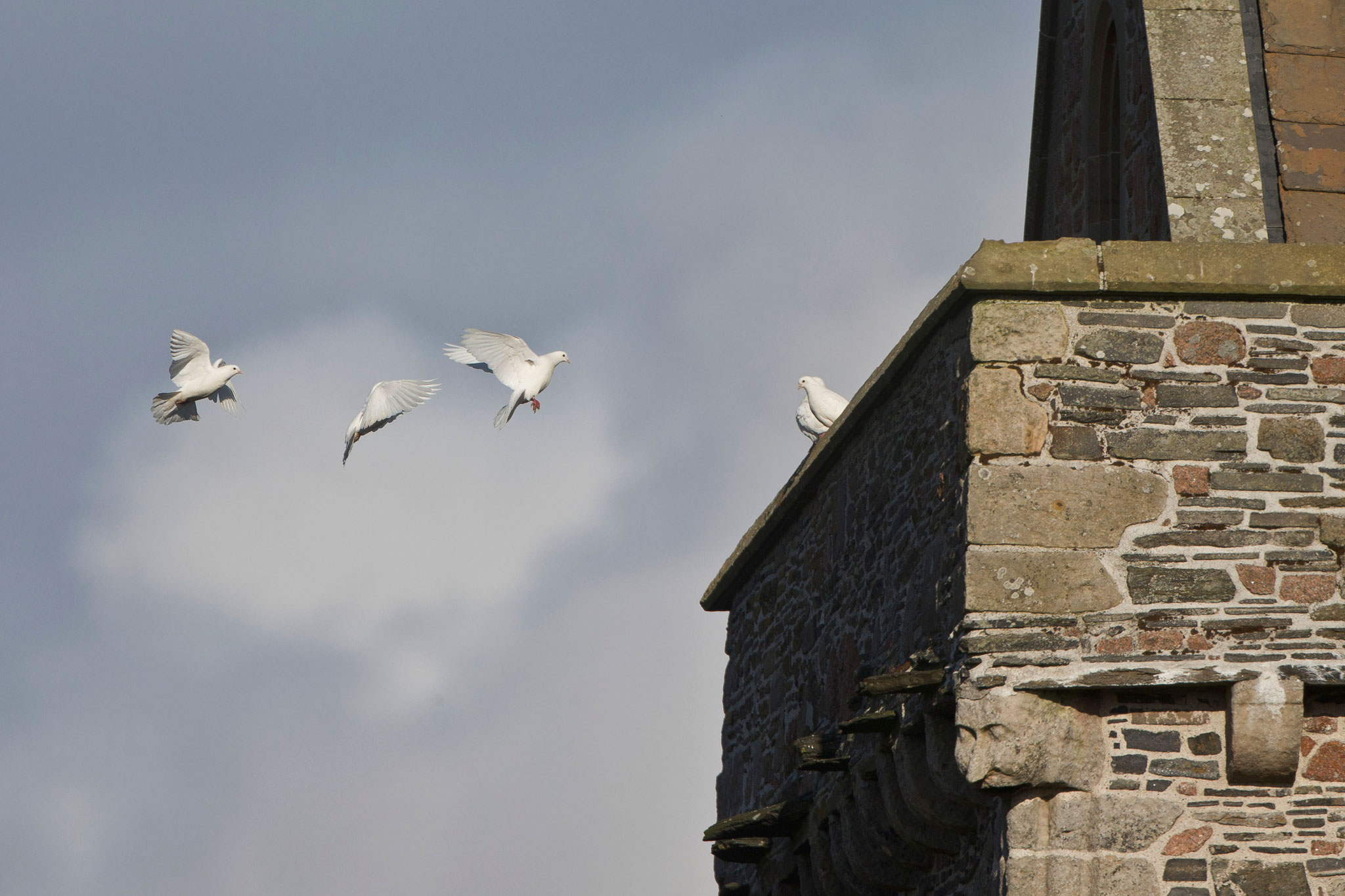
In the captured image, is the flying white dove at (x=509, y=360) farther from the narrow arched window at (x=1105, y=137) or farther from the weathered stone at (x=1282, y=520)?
the weathered stone at (x=1282, y=520)

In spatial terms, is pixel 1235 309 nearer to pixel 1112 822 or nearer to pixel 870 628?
pixel 1112 822

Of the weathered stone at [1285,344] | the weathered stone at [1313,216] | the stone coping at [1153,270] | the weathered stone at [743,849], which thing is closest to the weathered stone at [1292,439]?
the weathered stone at [1285,344]

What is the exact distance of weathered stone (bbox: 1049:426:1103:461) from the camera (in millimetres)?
7070

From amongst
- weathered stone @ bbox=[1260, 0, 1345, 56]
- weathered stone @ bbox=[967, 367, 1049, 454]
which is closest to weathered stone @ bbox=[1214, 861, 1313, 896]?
weathered stone @ bbox=[967, 367, 1049, 454]

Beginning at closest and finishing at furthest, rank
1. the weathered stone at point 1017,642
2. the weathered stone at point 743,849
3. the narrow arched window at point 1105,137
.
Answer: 1. the weathered stone at point 1017,642
2. the weathered stone at point 743,849
3. the narrow arched window at point 1105,137

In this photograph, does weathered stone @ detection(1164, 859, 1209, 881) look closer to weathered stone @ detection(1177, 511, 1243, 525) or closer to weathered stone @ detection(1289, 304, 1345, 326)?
weathered stone @ detection(1177, 511, 1243, 525)

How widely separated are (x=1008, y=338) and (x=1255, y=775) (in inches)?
74.6

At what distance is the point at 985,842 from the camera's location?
7129 mm

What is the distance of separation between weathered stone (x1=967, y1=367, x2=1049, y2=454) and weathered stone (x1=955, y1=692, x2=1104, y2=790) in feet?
3.22

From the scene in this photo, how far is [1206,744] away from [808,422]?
15.2ft

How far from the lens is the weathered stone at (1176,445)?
705cm

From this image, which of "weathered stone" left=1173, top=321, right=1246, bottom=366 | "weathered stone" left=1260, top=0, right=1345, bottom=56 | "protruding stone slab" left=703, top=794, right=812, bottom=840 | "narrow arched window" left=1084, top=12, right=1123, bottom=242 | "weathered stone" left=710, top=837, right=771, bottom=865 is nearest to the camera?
"weathered stone" left=1173, top=321, right=1246, bottom=366

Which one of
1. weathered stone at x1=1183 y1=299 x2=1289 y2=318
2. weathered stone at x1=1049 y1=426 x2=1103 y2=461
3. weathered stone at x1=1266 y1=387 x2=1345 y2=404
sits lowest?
weathered stone at x1=1049 y1=426 x2=1103 y2=461

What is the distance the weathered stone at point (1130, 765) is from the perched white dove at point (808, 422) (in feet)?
14.5
